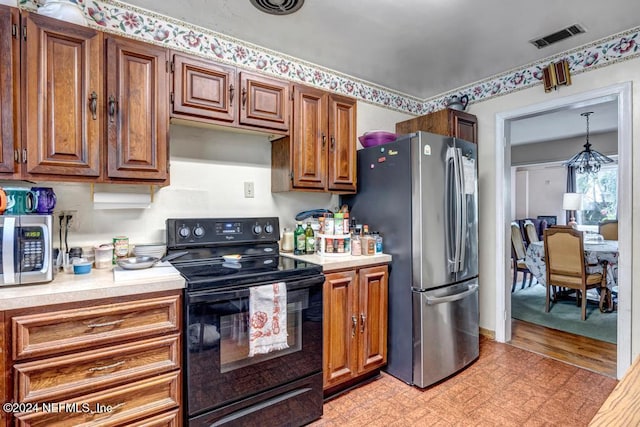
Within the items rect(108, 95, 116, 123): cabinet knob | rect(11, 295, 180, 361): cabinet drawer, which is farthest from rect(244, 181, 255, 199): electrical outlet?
rect(11, 295, 180, 361): cabinet drawer

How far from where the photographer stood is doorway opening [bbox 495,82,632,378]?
2.25 m

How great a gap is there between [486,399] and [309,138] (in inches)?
83.3

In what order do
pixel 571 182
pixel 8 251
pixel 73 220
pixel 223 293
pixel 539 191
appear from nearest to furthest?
pixel 8 251, pixel 223 293, pixel 73 220, pixel 571 182, pixel 539 191

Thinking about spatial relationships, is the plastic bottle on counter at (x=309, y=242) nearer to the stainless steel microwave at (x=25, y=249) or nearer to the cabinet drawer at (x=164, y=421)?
the cabinet drawer at (x=164, y=421)

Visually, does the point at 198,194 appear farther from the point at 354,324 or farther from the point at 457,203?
the point at 457,203

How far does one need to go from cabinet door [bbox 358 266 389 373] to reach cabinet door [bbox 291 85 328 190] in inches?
29.5

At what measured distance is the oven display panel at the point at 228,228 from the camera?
6.93 feet

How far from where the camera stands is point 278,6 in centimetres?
192

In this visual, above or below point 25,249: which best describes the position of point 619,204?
above

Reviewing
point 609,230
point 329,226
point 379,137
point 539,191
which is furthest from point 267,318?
point 539,191

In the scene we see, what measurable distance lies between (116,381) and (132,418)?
189mm

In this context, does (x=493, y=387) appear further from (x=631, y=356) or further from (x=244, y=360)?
(x=244, y=360)

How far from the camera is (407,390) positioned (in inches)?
86.1

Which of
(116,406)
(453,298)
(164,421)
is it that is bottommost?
(164,421)
